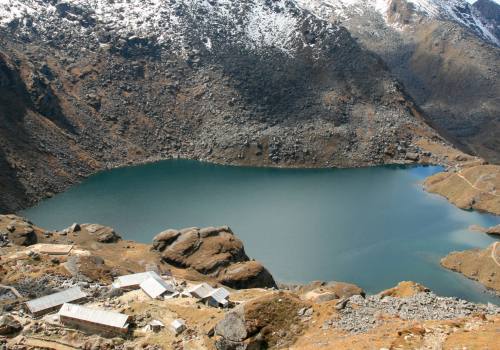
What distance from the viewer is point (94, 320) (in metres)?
34.2

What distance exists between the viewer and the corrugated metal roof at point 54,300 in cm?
3666

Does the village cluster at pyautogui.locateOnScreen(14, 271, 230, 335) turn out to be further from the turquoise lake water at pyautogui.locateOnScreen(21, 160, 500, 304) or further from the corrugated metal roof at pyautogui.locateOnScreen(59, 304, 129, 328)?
the turquoise lake water at pyautogui.locateOnScreen(21, 160, 500, 304)

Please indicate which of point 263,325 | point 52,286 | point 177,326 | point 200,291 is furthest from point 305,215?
point 263,325

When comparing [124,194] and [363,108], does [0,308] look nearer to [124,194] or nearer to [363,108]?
[124,194]

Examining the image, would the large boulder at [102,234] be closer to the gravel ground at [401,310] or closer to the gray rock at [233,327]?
the gray rock at [233,327]

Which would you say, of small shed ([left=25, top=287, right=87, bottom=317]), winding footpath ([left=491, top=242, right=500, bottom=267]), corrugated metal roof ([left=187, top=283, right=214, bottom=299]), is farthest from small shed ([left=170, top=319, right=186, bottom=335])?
winding footpath ([left=491, top=242, right=500, bottom=267])

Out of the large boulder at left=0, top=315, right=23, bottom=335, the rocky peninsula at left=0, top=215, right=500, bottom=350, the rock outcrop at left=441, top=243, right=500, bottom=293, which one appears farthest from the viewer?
the rock outcrop at left=441, top=243, right=500, bottom=293

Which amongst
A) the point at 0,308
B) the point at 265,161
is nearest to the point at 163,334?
the point at 0,308

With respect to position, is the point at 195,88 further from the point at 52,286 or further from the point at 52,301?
the point at 52,301

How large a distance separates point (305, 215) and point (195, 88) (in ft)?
280

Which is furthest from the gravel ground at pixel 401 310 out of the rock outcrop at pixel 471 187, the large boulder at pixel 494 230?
the rock outcrop at pixel 471 187

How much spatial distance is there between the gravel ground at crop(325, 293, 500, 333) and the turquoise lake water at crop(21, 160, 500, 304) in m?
34.0

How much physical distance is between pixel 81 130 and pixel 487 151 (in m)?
138

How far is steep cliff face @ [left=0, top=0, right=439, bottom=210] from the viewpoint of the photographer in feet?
472
